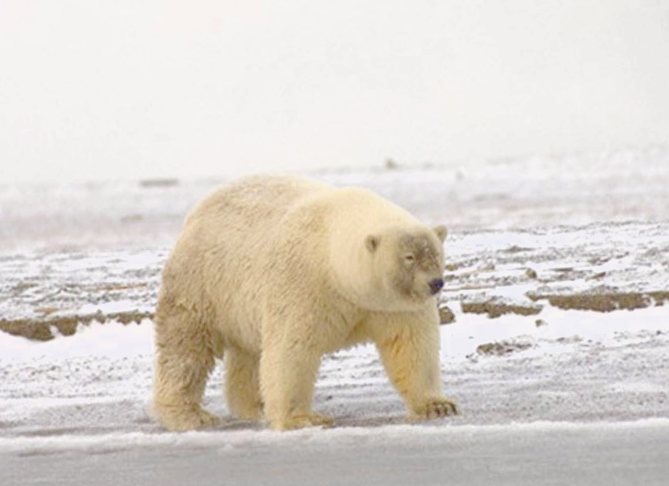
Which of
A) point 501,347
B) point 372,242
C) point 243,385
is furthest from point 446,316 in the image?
point 372,242

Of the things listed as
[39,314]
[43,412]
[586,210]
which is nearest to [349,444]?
[43,412]

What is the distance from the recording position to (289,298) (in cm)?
722

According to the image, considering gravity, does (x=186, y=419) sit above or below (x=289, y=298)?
below

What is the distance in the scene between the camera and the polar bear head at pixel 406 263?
670 cm

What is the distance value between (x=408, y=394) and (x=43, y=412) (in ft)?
6.93

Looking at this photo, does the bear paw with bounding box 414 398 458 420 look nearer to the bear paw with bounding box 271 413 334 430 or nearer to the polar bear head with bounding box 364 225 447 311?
the bear paw with bounding box 271 413 334 430

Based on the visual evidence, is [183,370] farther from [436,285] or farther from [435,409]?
[436,285]

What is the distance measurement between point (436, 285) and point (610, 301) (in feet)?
12.5

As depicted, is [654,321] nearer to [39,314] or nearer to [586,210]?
[39,314]

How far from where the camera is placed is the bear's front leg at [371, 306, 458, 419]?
7137 millimetres

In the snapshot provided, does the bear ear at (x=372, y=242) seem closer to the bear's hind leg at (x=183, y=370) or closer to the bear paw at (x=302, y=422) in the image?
the bear paw at (x=302, y=422)

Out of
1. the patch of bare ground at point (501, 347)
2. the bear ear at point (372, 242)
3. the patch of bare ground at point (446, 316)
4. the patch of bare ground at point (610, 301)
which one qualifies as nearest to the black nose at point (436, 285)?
the bear ear at point (372, 242)

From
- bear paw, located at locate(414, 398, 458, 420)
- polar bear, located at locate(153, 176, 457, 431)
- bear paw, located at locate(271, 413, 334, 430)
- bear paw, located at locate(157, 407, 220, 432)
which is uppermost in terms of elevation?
polar bear, located at locate(153, 176, 457, 431)

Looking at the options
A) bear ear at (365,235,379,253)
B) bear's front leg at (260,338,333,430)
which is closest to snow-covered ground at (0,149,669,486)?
bear's front leg at (260,338,333,430)
